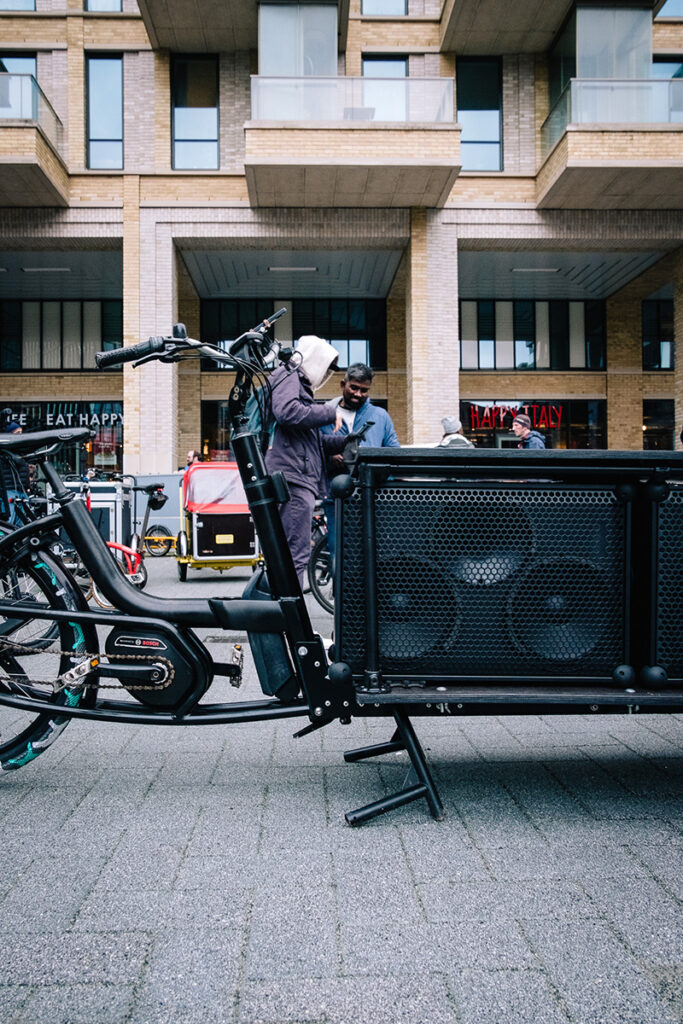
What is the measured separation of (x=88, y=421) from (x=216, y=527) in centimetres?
1511

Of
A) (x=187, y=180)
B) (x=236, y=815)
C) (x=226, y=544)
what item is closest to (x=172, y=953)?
(x=236, y=815)

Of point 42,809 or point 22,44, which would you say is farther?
point 22,44

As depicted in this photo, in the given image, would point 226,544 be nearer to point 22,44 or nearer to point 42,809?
point 42,809

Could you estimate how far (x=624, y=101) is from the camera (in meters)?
16.2

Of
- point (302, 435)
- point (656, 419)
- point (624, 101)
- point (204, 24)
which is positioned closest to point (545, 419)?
point (656, 419)

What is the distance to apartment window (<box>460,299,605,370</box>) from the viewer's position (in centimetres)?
2403

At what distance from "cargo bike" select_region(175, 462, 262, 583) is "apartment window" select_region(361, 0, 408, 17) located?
49.8 feet

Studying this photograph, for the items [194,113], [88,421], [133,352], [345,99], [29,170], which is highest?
[194,113]

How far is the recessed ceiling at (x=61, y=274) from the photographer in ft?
66.1

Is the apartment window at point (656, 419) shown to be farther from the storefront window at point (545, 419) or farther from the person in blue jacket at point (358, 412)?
the person in blue jacket at point (358, 412)

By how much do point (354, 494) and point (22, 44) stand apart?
21.4 m

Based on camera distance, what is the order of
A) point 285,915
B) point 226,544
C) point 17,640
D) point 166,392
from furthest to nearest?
point 166,392
point 226,544
point 17,640
point 285,915

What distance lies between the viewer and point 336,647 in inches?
105

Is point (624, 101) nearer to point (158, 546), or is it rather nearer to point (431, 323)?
point (431, 323)
